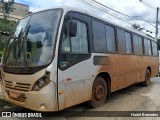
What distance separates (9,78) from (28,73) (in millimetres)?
784

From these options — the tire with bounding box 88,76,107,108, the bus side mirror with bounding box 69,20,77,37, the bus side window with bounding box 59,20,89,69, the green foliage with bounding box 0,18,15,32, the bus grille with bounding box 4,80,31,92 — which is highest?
the green foliage with bounding box 0,18,15,32

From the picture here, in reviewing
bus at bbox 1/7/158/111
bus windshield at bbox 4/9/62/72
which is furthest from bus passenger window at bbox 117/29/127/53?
bus windshield at bbox 4/9/62/72

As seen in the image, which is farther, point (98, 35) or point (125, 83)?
point (125, 83)

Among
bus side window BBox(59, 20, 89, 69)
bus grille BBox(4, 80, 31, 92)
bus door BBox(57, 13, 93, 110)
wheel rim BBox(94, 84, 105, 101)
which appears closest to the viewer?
bus grille BBox(4, 80, 31, 92)

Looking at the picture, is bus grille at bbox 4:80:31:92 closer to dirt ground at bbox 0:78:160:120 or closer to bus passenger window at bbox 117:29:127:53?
dirt ground at bbox 0:78:160:120

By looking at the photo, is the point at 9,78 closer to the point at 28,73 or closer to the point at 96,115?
the point at 28,73

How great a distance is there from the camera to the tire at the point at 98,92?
6.44m

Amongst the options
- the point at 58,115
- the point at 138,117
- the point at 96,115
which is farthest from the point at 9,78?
the point at 138,117

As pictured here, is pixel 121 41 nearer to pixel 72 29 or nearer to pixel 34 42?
pixel 72 29

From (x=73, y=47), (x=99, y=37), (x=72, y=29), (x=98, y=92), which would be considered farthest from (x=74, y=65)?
(x=99, y=37)

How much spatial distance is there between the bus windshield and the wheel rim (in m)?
2.27

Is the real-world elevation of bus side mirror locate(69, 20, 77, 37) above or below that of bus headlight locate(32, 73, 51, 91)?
above

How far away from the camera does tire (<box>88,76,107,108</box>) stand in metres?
6.44

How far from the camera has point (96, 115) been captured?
597 centimetres
